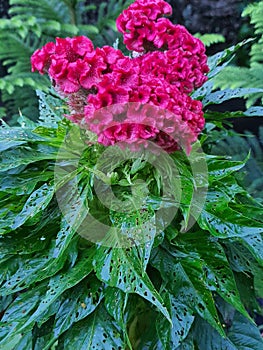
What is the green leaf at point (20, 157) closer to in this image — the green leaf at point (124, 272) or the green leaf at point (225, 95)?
the green leaf at point (124, 272)

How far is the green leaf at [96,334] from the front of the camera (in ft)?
2.60

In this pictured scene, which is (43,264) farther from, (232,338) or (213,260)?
(232,338)

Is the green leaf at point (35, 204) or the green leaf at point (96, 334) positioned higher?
the green leaf at point (35, 204)

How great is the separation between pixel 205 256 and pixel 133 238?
0.50 ft

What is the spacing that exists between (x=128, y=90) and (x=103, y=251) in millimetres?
270

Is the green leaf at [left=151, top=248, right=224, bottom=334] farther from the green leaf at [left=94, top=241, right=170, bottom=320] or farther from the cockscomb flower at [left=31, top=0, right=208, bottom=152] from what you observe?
the cockscomb flower at [left=31, top=0, right=208, bottom=152]

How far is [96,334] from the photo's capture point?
2.63ft

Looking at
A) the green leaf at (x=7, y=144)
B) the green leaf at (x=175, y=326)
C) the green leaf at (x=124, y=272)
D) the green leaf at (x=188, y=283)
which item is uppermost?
the green leaf at (x=7, y=144)

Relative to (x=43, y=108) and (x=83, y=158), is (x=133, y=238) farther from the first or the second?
(x=43, y=108)

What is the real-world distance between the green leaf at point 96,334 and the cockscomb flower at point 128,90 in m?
0.30

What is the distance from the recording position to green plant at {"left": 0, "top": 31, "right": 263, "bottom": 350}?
78 centimetres

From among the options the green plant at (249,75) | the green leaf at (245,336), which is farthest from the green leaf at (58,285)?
the green plant at (249,75)

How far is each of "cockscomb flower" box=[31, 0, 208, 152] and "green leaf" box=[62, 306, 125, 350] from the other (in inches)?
11.9

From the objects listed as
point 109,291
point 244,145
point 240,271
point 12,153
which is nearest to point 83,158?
point 12,153
